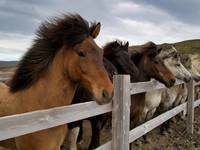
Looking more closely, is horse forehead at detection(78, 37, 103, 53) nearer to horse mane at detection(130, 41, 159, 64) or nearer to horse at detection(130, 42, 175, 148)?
horse at detection(130, 42, 175, 148)

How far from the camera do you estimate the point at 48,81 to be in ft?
9.96

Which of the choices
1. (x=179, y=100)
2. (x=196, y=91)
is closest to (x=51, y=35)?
(x=179, y=100)

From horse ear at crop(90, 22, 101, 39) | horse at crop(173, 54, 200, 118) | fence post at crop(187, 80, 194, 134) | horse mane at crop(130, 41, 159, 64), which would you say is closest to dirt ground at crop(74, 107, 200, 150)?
fence post at crop(187, 80, 194, 134)

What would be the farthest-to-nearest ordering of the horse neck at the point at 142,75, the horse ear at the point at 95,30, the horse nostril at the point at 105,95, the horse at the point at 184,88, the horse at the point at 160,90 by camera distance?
the horse at the point at 184,88 → the horse at the point at 160,90 → the horse neck at the point at 142,75 → the horse ear at the point at 95,30 → the horse nostril at the point at 105,95

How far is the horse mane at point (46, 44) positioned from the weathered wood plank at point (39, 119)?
24.8 inches

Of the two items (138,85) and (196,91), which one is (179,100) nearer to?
(196,91)

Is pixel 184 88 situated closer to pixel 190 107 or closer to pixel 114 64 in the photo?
pixel 190 107

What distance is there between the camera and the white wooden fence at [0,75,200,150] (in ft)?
6.49

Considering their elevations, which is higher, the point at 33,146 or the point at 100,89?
the point at 100,89

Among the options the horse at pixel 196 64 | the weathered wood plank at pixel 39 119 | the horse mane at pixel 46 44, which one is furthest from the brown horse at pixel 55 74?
the horse at pixel 196 64

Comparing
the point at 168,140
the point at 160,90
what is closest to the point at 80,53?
the point at 160,90

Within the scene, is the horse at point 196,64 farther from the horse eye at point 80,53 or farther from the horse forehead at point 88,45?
the horse eye at point 80,53

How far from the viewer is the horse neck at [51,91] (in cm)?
297

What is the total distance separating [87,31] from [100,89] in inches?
29.3
